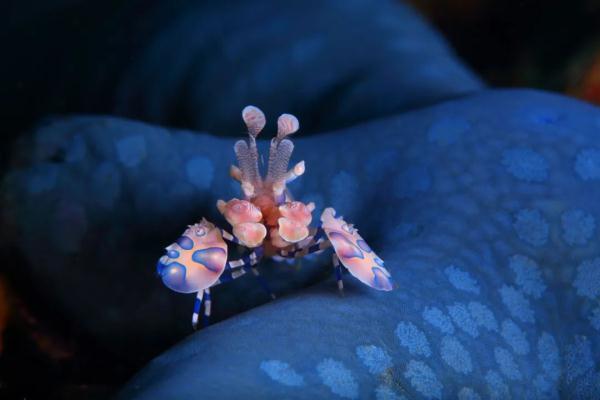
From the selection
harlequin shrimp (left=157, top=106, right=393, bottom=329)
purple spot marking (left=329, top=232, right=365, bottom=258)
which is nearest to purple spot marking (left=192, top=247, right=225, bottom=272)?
harlequin shrimp (left=157, top=106, right=393, bottom=329)

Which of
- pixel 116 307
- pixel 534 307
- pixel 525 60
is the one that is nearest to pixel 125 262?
pixel 116 307

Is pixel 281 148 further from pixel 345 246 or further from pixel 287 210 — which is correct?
pixel 345 246

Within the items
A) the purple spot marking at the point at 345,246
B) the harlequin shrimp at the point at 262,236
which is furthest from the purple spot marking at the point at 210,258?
the purple spot marking at the point at 345,246

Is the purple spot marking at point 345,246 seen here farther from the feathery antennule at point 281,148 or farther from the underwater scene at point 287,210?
the feathery antennule at point 281,148

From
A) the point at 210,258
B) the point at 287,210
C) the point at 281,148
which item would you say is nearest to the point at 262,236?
the point at 287,210

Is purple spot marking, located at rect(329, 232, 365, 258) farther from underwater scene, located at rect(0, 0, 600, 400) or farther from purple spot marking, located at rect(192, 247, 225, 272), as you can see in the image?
purple spot marking, located at rect(192, 247, 225, 272)

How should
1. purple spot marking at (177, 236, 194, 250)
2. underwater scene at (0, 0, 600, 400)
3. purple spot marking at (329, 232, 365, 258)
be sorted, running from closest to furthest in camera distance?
underwater scene at (0, 0, 600, 400), purple spot marking at (329, 232, 365, 258), purple spot marking at (177, 236, 194, 250)

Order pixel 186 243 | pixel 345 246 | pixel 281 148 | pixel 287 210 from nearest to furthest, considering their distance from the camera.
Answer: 1. pixel 345 246
2. pixel 186 243
3. pixel 287 210
4. pixel 281 148
